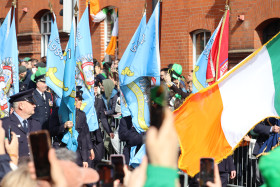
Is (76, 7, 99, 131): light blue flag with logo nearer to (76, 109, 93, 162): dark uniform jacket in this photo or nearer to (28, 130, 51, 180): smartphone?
(76, 109, 93, 162): dark uniform jacket

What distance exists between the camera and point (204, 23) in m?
15.3

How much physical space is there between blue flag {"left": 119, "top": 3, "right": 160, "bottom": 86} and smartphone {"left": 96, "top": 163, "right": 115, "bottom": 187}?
5.59 meters

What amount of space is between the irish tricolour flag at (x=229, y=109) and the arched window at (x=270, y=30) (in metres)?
7.79

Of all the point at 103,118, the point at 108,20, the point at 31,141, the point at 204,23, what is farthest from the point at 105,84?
the point at 31,141

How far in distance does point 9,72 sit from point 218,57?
3839 millimetres

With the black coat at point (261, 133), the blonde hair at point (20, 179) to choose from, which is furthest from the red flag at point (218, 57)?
the blonde hair at point (20, 179)

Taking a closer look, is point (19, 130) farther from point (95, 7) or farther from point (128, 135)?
point (95, 7)

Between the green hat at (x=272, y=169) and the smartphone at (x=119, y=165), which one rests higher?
the green hat at (x=272, y=169)

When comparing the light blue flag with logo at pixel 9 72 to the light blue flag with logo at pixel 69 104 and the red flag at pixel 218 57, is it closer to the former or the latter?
the light blue flag with logo at pixel 69 104

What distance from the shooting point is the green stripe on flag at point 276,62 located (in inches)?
250

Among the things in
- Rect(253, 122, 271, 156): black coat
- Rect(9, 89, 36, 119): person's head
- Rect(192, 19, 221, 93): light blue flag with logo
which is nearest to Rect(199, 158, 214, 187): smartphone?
Rect(9, 89, 36, 119): person's head

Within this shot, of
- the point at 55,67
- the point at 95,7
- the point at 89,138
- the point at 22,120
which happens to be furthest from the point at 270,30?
the point at 22,120

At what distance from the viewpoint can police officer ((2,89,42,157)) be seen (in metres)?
7.38

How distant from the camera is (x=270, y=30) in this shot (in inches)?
560
